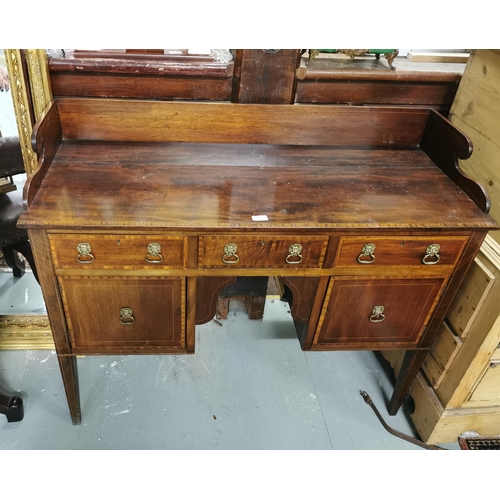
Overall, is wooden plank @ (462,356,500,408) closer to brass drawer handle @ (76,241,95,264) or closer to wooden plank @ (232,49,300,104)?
wooden plank @ (232,49,300,104)

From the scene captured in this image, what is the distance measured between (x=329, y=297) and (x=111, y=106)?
1030 mm

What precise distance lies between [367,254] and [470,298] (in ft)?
1.69

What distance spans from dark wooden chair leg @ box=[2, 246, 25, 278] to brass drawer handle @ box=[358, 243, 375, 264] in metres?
1.80

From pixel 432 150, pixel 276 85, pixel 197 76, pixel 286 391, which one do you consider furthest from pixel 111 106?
pixel 286 391

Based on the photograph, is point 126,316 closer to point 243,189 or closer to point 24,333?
point 243,189

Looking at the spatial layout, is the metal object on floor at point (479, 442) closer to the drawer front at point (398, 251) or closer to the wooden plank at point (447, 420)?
the wooden plank at point (447, 420)

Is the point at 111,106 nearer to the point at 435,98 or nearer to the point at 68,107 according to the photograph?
the point at 68,107

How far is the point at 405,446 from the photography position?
1938mm

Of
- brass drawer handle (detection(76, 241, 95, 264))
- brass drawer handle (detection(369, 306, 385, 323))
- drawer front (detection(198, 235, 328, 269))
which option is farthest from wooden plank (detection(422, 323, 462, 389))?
brass drawer handle (detection(76, 241, 95, 264))

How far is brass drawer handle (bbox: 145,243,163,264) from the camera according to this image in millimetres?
1390

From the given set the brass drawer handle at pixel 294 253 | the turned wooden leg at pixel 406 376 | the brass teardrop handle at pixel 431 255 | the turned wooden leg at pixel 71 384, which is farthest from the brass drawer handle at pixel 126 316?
the turned wooden leg at pixel 406 376

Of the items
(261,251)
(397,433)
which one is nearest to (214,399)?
(397,433)

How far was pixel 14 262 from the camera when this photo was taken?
7.95ft

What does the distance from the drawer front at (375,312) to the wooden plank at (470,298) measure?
16 cm
